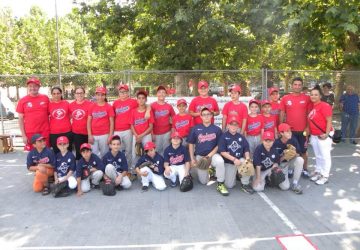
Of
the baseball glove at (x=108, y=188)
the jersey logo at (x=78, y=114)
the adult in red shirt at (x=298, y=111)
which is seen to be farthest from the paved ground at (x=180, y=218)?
the jersey logo at (x=78, y=114)

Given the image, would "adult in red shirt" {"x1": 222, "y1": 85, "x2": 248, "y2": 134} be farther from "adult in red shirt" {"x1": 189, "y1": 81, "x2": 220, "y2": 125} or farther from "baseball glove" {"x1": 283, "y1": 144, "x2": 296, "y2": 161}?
"baseball glove" {"x1": 283, "y1": 144, "x2": 296, "y2": 161}

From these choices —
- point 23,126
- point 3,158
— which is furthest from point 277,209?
point 3,158

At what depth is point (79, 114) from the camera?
6.86m

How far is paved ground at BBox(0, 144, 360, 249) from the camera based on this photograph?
173 inches

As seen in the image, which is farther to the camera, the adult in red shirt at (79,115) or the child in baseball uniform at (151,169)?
the adult in red shirt at (79,115)

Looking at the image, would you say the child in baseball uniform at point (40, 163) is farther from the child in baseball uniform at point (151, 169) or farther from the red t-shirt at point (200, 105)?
the red t-shirt at point (200, 105)

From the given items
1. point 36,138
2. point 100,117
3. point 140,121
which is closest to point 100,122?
point 100,117

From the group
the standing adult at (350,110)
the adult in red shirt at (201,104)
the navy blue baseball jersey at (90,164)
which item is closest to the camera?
the navy blue baseball jersey at (90,164)

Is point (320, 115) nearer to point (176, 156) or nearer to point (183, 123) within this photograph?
point (183, 123)

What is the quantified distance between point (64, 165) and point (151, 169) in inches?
62.5

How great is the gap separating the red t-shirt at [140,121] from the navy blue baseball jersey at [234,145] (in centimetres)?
151

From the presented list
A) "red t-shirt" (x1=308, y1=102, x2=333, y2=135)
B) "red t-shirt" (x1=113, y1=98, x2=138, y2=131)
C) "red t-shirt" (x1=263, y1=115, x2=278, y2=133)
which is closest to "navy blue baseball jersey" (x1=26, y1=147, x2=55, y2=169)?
"red t-shirt" (x1=113, y1=98, x2=138, y2=131)

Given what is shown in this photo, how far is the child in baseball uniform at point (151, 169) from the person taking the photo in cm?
652

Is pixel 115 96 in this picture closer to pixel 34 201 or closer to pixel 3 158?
pixel 3 158
